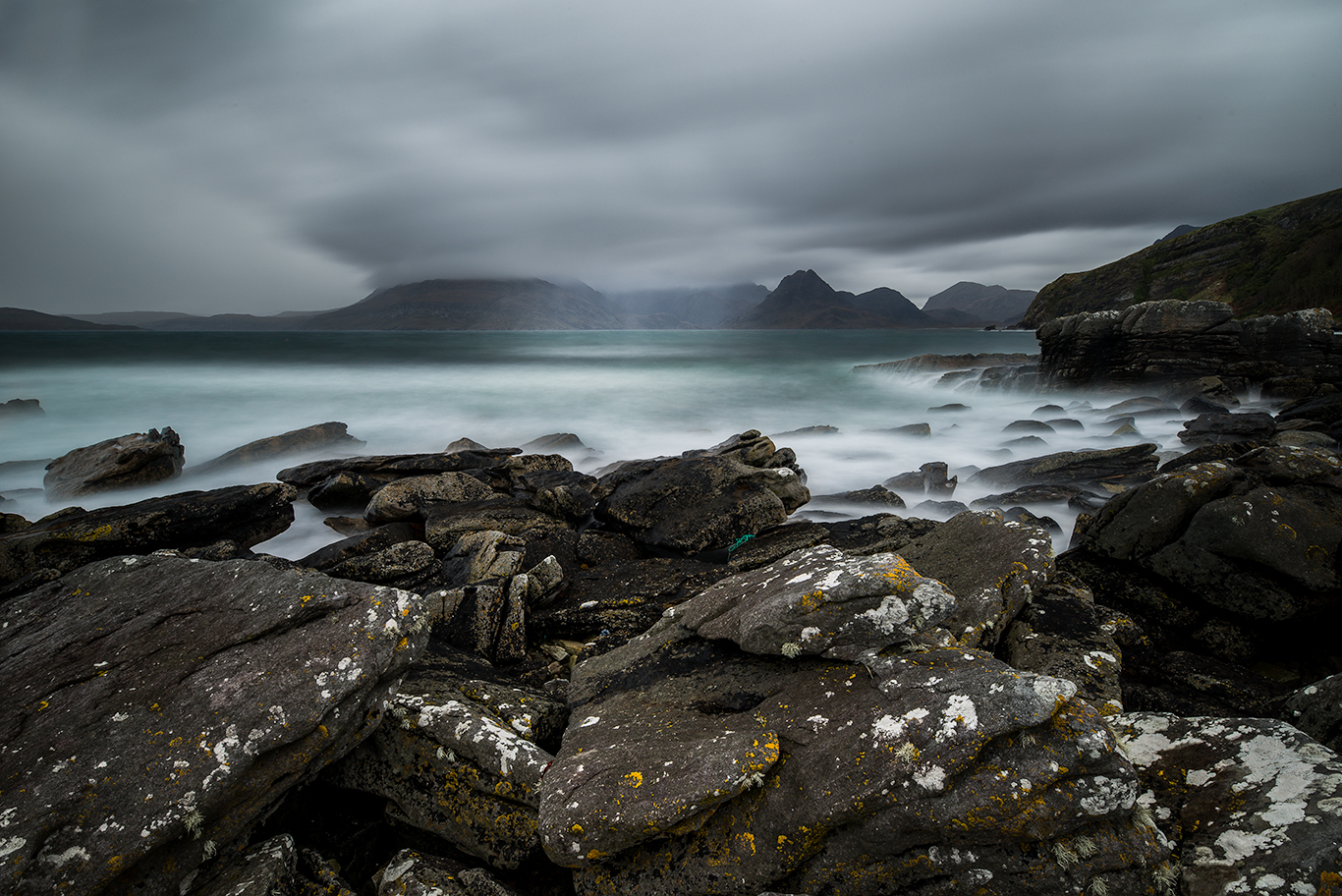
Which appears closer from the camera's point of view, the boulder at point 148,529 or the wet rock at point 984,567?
the wet rock at point 984,567

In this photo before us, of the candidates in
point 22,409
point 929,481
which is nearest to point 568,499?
point 929,481

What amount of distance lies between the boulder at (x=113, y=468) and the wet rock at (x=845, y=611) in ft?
→ 64.1

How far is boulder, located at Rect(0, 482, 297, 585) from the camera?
8898mm

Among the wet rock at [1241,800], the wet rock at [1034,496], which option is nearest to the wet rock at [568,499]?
the wet rock at [1241,800]

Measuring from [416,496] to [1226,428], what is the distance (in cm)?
2385

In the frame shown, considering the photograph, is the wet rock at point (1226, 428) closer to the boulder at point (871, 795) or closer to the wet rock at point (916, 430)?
the wet rock at point (916, 430)

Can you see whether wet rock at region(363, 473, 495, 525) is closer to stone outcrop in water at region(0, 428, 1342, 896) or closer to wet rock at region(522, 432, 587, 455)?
stone outcrop in water at region(0, 428, 1342, 896)

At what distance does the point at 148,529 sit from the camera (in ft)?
→ 31.3

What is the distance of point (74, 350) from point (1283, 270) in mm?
141366

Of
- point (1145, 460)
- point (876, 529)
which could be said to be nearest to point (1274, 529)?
point (876, 529)

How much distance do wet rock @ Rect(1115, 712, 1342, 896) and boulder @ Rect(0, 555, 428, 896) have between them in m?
5.24

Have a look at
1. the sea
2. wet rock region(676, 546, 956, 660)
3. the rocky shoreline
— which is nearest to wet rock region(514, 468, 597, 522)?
the rocky shoreline

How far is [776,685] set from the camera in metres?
4.43

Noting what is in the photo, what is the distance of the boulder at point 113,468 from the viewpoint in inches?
635
